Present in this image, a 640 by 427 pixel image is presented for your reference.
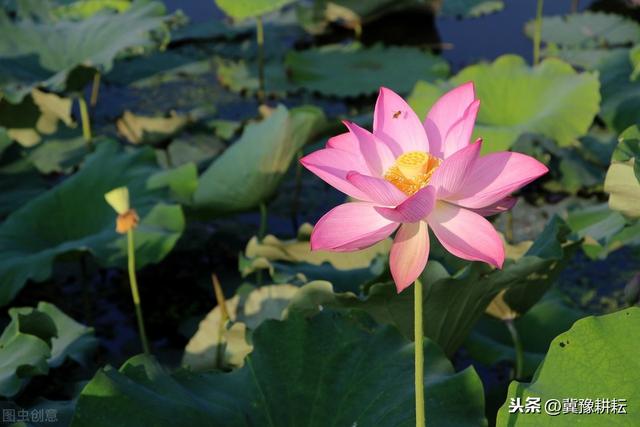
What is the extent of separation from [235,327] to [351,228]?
0.85 metres

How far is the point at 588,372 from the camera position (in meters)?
1.07

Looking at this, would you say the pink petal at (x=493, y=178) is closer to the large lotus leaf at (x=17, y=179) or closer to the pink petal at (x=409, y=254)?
the pink petal at (x=409, y=254)

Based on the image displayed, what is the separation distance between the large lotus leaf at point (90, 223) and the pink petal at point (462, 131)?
1.27 meters

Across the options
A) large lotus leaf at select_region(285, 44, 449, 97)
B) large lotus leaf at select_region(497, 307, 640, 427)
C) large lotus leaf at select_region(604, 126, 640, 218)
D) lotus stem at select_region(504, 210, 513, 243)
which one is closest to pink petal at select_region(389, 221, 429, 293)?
large lotus leaf at select_region(497, 307, 640, 427)

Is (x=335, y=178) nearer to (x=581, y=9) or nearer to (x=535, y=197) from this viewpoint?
(x=535, y=197)

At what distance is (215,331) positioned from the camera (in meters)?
1.89

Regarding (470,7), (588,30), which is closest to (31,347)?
(588,30)

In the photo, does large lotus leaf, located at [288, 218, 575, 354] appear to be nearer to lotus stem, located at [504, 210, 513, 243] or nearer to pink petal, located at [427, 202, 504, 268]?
pink petal, located at [427, 202, 504, 268]

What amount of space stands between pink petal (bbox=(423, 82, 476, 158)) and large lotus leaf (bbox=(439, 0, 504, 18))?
132 inches

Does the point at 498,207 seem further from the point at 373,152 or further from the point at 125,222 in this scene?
the point at 125,222

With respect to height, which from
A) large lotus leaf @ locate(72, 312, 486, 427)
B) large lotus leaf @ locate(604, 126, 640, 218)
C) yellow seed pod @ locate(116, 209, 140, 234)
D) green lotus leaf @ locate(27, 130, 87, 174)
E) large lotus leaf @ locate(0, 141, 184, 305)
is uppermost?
large lotus leaf @ locate(604, 126, 640, 218)

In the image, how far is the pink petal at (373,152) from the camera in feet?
3.17

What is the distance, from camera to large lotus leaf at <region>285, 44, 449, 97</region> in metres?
3.63

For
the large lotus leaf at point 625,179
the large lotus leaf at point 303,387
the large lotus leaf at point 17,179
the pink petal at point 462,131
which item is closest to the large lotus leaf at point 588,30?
the large lotus leaf at point 17,179
